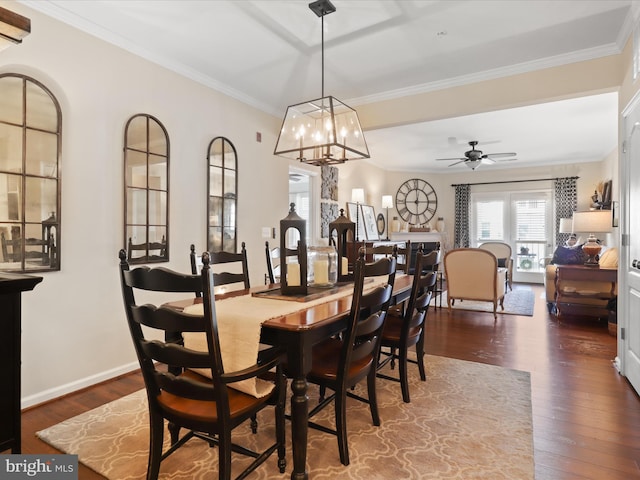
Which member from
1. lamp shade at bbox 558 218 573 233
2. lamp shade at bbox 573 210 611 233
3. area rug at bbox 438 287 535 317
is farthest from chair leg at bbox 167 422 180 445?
lamp shade at bbox 558 218 573 233

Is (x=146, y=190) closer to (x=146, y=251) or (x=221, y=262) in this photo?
(x=146, y=251)

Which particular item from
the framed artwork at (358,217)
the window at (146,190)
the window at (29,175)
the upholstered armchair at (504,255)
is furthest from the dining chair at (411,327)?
the upholstered armchair at (504,255)

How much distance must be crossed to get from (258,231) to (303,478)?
302 cm

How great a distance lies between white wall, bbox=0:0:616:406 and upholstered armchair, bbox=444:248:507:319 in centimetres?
344

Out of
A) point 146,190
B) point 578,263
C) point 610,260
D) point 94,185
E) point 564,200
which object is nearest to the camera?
point 94,185

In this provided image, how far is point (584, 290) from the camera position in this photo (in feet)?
15.8

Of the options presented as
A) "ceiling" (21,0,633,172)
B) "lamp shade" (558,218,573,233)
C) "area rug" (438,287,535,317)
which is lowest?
"area rug" (438,287,535,317)

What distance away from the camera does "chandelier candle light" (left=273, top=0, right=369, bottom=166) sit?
2539 mm

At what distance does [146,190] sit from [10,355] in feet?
6.57

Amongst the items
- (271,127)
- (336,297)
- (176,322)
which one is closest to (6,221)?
(176,322)

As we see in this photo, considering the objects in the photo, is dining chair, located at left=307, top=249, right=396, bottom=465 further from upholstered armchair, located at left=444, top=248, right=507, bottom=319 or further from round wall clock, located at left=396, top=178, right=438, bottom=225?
round wall clock, located at left=396, top=178, right=438, bottom=225

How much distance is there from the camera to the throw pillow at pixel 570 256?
4898 mm

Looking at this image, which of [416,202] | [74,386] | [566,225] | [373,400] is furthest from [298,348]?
[416,202]

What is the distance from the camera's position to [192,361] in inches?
54.1
